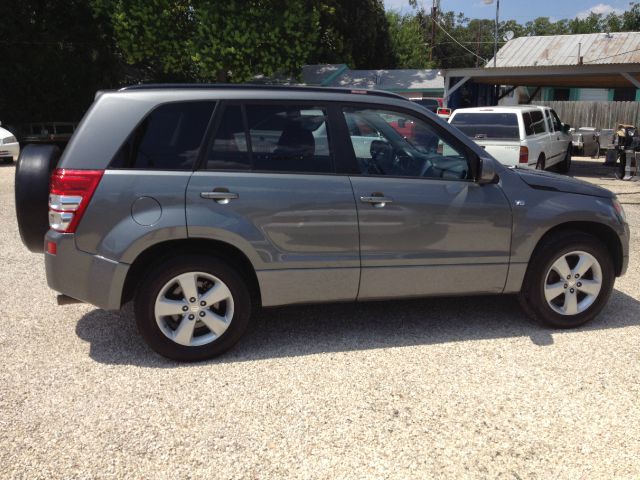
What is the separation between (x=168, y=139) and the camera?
3727mm

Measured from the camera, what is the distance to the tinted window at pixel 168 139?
366 centimetres

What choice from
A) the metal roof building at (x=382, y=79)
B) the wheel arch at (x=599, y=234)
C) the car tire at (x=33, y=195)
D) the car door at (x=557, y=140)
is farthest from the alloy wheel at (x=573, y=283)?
the metal roof building at (x=382, y=79)

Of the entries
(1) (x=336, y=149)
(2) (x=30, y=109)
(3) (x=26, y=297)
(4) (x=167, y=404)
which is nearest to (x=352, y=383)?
(4) (x=167, y=404)

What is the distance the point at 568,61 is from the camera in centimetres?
3341

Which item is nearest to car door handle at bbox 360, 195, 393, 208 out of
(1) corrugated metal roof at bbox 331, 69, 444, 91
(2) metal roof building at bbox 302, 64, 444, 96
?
(2) metal roof building at bbox 302, 64, 444, 96

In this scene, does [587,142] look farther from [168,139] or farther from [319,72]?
[168,139]

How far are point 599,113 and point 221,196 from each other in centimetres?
2404

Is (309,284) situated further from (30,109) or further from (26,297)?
(30,109)

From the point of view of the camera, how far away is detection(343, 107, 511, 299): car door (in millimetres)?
4012

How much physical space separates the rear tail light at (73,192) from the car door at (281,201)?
1.96 ft

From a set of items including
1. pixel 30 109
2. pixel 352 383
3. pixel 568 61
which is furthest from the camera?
pixel 568 61

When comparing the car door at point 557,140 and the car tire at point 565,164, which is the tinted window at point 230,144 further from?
the car tire at point 565,164

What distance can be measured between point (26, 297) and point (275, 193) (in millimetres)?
2832

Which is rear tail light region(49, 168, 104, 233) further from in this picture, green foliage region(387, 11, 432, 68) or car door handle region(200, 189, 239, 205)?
green foliage region(387, 11, 432, 68)
